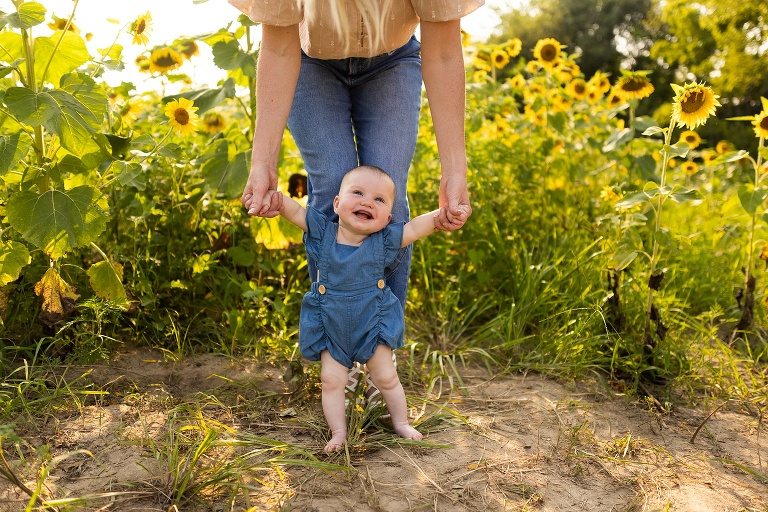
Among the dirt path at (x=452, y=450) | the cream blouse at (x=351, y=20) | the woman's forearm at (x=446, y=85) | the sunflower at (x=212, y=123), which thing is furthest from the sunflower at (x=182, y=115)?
the woman's forearm at (x=446, y=85)

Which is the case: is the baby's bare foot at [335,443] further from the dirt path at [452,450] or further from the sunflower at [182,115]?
the sunflower at [182,115]

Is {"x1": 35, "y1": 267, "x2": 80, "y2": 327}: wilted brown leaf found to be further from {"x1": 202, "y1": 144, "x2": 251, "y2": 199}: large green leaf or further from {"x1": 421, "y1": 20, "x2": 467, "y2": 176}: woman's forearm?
{"x1": 421, "y1": 20, "x2": 467, "y2": 176}: woman's forearm

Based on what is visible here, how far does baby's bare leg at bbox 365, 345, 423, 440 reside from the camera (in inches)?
84.6

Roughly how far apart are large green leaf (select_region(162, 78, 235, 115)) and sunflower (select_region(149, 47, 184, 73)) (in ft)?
0.79

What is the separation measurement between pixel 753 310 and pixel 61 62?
2.73m

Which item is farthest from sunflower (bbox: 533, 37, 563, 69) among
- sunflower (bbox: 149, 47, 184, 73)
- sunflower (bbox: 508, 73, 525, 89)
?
sunflower (bbox: 149, 47, 184, 73)

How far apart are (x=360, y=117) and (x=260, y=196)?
17.7 inches

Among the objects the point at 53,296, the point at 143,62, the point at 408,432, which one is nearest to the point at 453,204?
the point at 408,432

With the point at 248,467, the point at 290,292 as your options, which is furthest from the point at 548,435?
the point at 290,292

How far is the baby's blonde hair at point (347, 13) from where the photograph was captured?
2.04 metres

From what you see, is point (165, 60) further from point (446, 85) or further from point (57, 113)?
point (446, 85)

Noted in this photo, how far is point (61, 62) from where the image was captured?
2.42m

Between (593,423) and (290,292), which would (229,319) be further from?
(593,423)

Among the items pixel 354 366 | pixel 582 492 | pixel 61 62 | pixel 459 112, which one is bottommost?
pixel 582 492
